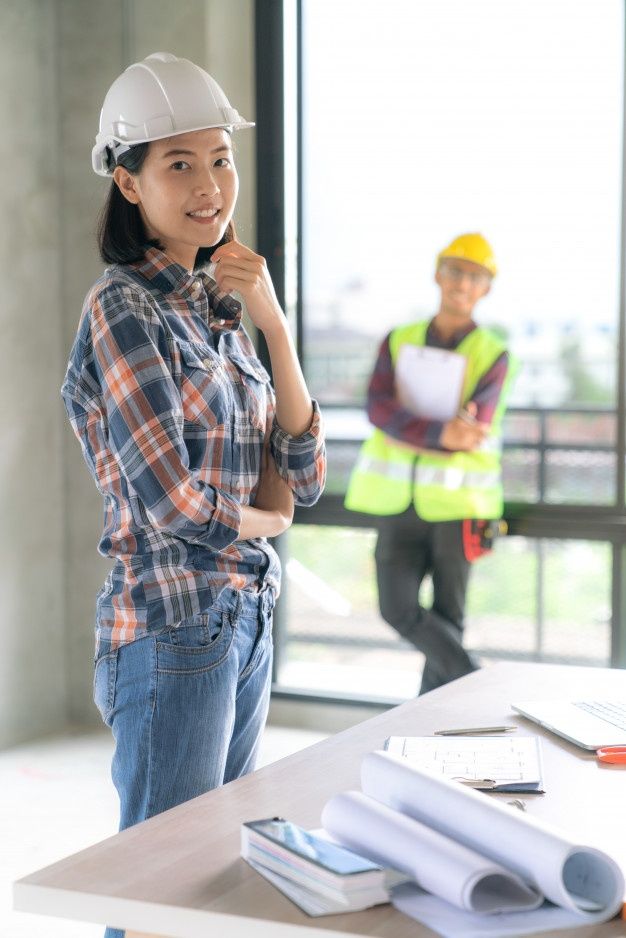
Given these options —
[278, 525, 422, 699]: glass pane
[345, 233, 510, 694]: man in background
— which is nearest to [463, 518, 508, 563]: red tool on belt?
[345, 233, 510, 694]: man in background

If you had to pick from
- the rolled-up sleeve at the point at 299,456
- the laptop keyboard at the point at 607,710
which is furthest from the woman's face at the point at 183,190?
the laptop keyboard at the point at 607,710

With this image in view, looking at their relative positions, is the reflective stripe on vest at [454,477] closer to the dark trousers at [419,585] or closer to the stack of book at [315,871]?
the dark trousers at [419,585]

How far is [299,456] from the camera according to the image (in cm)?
199

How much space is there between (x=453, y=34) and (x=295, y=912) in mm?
3523

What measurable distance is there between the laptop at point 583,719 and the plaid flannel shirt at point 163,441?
44cm

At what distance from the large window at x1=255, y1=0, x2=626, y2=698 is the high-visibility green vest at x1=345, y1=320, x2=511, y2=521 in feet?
0.67

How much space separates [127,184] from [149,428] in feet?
1.40

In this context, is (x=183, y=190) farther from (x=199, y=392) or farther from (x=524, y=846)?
(x=524, y=846)

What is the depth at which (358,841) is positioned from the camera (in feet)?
4.03

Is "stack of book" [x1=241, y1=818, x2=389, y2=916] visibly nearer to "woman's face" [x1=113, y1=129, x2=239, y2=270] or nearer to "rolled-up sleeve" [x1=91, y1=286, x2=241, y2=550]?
"rolled-up sleeve" [x1=91, y1=286, x2=241, y2=550]

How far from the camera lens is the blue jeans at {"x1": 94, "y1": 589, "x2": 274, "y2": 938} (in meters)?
1.72

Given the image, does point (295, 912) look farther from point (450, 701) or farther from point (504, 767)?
point (450, 701)

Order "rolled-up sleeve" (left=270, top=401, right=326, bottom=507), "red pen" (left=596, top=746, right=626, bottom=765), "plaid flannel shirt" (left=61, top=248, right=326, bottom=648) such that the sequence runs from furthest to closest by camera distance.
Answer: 1. "rolled-up sleeve" (left=270, top=401, right=326, bottom=507)
2. "plaid flannel shirt" (left=61, top=248, right=326, bottom=648)
3. "red pen" (left=596, top=746, right=626, bottom=765)

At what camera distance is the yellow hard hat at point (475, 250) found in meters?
3.97
